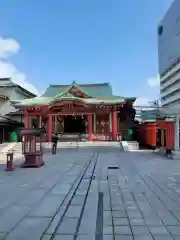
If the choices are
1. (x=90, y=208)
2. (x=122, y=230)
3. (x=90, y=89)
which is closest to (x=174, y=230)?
(x=122, y=230)

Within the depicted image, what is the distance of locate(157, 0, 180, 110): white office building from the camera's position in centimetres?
6946

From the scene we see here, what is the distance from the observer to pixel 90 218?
217 inches

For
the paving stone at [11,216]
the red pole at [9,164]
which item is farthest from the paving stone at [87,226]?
the red pole at [9,164]

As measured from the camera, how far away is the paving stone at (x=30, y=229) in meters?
4.50

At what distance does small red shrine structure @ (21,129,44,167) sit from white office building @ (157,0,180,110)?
181 ft

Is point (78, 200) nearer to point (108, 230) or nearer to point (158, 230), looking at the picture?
point (108, 230)

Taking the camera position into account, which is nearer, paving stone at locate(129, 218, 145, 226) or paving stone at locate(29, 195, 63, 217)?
paving stone at locate(129, 218, 145, 226)

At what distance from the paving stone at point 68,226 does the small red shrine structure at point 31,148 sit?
9111 mm

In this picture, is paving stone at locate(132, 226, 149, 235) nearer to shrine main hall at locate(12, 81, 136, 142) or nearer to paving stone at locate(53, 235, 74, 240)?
paving stone at locate(53, 235, 74, 240)

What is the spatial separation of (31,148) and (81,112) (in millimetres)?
15499

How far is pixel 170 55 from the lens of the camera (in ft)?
246

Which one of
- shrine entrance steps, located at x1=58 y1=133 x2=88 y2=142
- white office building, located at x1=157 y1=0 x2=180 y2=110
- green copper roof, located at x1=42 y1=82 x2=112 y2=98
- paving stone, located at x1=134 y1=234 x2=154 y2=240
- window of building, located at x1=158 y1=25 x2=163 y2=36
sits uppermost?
window of building, located at x1=158 y1=25 x2=163 y2=36

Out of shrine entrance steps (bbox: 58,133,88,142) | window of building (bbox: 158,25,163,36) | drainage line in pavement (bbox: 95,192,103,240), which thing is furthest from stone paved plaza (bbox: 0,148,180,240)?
window of building (bbox: 158,25,163,36)

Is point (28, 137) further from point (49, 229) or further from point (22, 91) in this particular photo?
point (22, 91)
